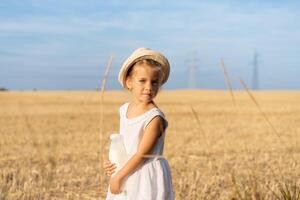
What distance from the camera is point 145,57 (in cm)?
304

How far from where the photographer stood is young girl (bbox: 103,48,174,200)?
2896 millimetres

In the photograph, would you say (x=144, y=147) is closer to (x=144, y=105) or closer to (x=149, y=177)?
(x=149, y=177)

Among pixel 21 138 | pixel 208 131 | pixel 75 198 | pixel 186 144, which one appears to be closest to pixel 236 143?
pixel 186 144

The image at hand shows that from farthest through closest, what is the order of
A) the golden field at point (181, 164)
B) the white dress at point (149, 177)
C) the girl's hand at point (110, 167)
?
the golden field at point (181, 164) → the girl's hand at point (110, 167) → the white dress at point (149, 177)

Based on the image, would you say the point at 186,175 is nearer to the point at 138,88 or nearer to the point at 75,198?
the point at 75,198

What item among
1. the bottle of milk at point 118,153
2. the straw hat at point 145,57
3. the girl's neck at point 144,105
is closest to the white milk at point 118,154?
the bottle of milk at point 118,153

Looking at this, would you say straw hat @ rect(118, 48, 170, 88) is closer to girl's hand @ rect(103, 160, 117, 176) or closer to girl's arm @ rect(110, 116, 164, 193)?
girl's arm @ rect(110, 116, 164, 193)

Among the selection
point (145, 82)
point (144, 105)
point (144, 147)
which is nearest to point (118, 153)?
point (144, 147)

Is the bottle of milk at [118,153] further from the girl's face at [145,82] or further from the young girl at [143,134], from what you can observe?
the girl's face at [145,82]

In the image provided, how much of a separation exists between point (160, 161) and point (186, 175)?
3.78 metres

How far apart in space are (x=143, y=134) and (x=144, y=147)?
114 mm

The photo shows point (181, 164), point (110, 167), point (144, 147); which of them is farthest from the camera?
point (181, 164)

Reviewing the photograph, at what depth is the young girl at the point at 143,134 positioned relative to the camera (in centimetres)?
290

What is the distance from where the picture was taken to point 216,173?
704 centimetres
